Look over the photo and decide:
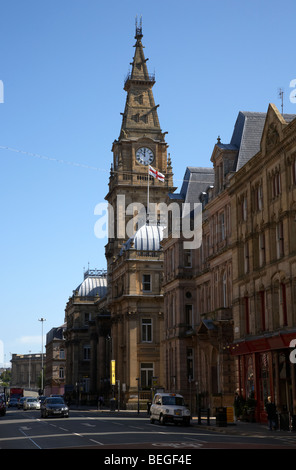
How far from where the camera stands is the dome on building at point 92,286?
127750 mm

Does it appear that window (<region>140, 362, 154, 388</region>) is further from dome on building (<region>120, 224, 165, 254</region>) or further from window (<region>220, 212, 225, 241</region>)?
window (<region>220, 212, 225, 241</region>)

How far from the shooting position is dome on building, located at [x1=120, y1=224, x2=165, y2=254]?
86.7m

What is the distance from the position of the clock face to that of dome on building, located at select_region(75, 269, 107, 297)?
106ft

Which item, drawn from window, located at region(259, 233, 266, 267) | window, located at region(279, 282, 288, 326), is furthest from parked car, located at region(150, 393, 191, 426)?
window, located at region(259, 233, 266, 267)

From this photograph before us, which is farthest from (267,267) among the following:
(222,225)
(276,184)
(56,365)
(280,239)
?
(56,365)

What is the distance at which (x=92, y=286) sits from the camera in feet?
423

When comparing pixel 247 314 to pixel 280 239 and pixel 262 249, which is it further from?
pixel 280 239

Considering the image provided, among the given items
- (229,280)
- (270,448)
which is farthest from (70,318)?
(270,448)

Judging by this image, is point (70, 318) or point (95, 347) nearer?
point (95, 347)

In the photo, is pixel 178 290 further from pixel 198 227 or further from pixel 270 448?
pixel 270 448

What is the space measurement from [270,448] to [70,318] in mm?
107643

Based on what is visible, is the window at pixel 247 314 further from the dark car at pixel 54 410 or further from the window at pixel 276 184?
the dark car at pixel 54 410

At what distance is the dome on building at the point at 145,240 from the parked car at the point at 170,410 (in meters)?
40.8
